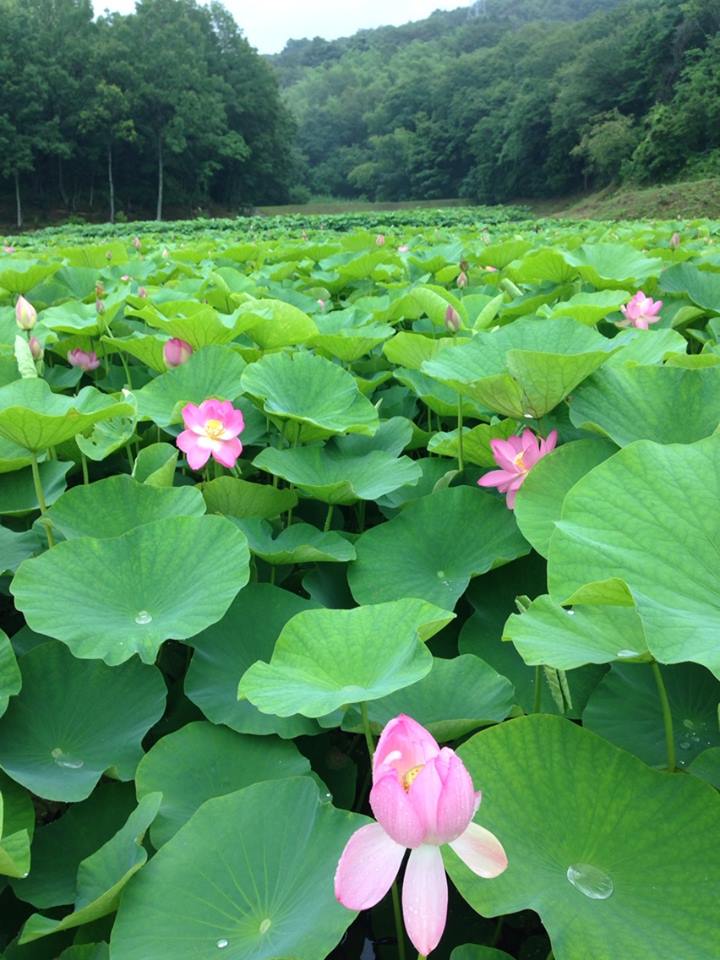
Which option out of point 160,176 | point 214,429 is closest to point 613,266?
point 214,429

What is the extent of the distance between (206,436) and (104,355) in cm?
79

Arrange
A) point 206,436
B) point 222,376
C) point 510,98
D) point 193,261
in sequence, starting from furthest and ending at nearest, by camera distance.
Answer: point 510,98 < point 193,261 < point 222,376 < point 206,436

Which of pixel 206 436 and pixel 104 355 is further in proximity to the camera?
pixel 104 355

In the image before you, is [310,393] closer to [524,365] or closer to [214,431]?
[214,431]

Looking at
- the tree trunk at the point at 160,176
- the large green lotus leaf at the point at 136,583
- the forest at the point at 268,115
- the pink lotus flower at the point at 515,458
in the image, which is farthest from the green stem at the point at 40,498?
the tree trunk at the point at 160,176

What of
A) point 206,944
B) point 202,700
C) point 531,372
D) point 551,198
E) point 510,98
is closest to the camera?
point 206,944

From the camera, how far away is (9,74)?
101 ft

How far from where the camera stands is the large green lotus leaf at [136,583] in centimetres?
73

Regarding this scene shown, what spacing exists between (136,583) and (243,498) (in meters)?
0.20

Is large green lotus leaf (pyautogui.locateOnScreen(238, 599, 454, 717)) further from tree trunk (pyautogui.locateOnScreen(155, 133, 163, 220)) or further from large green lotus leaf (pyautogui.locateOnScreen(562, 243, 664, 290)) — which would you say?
tree trunk (pyautogui.locateOnScreen(155, 133, 163, 220))

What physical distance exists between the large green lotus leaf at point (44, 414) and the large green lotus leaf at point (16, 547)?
119mm

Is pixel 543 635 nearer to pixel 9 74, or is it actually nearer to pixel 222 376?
pixel 222 376

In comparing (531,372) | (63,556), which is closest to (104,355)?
(63,556)

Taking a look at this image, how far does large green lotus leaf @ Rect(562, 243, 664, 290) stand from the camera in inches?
64.2
